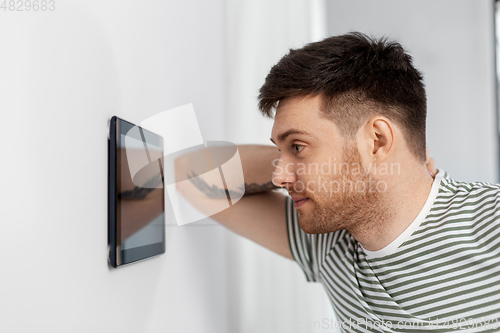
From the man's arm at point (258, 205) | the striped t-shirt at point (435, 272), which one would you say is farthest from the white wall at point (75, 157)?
the striped t-shirt at point (435, 272)

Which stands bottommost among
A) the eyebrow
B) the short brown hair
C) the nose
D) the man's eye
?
the nose

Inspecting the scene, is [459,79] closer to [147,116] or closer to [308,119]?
[308,119]

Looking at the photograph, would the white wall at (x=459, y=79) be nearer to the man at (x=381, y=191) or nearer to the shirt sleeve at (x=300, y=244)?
the man at (x=381, y=191)

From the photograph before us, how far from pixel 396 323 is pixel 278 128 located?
1.83 feet

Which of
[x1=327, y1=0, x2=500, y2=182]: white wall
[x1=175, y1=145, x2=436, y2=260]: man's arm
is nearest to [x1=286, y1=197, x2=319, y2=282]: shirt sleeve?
[x1=175, y1=145, x2=436, y2=260]: man's arm

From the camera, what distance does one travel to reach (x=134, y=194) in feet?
2.33

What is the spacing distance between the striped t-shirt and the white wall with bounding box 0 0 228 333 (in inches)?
18.1

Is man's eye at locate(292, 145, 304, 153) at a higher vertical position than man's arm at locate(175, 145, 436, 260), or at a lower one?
higher

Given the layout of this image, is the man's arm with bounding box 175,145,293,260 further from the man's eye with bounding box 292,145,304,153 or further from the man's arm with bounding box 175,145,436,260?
the man's eye with bounding box 292,145,304,153

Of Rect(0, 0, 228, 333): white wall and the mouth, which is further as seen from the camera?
the mouth

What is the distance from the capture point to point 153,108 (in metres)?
0.82

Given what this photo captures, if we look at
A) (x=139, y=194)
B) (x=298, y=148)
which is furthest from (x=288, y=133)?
(x=139, y=194)

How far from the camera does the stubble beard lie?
976 millimetres

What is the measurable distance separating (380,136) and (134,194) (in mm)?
604
